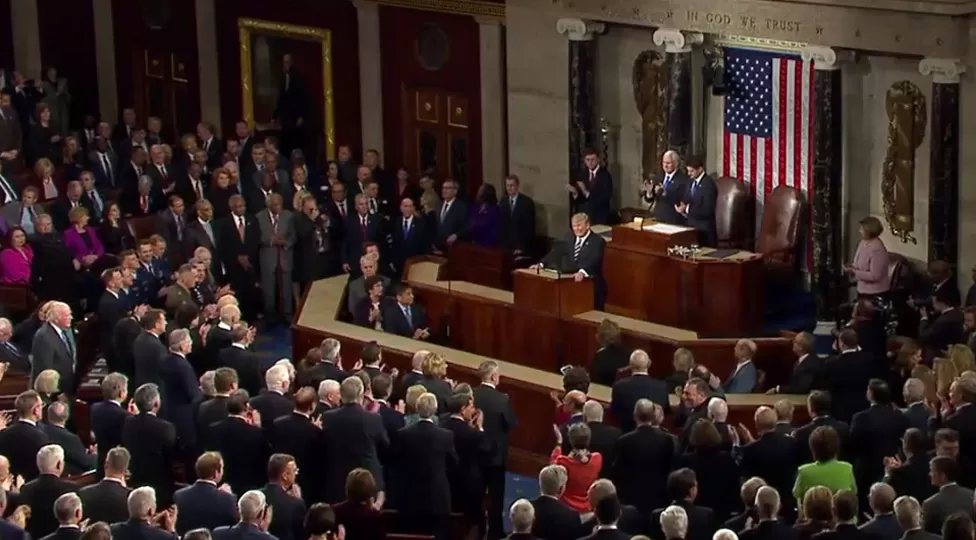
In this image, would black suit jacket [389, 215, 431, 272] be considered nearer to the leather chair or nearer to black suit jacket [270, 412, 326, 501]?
the leather chair

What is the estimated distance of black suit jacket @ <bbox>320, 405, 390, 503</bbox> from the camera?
13.2 metres

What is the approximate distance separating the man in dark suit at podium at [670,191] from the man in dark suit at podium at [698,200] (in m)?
0.06

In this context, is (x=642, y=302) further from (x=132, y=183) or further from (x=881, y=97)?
(x=132, y=183)

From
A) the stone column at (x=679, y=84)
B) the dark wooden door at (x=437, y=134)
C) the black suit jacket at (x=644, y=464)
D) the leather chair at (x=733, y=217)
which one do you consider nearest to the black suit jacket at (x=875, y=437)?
the black suit jacket at (x=644, y=464)

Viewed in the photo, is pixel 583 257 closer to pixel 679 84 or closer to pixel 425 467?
pixel 679 84

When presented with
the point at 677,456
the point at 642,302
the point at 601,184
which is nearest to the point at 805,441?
the point at 677,456

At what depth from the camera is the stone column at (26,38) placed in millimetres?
26906

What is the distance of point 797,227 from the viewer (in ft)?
63.0

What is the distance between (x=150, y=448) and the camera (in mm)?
13469

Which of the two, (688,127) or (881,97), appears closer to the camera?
(881,97)

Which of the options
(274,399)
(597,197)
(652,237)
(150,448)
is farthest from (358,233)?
(150,448)

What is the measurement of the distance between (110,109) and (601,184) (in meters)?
8.59

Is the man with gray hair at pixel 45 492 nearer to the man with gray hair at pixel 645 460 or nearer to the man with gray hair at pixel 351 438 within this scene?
the man with gray hair at pixel 351 438

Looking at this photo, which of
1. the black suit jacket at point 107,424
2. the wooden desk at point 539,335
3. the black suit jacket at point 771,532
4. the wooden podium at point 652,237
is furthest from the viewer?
the wooden podium at point 652,237
